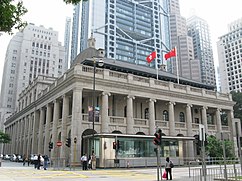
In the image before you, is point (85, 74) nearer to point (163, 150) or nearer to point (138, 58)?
point (163, 150)

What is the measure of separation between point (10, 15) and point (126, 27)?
462 ft

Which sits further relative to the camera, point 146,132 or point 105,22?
point 105,22

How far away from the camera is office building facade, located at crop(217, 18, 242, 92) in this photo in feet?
429

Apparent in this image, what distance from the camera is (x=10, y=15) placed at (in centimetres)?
881

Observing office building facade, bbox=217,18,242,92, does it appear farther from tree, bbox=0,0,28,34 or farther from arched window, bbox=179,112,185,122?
tree, bbox=0,0,28,34

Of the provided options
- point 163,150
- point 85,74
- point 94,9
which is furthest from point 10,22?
point 94,9

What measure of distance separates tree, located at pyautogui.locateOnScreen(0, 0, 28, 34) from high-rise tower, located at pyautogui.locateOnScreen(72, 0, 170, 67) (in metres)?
121

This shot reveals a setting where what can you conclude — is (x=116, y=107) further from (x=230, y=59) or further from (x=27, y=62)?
(x=230, y=59)

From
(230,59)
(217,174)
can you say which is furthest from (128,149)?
(230,59)

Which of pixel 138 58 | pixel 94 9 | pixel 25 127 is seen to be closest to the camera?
pixel 25 127

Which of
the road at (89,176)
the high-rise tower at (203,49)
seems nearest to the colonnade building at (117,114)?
the road at (89,176)

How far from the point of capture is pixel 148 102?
40406mm

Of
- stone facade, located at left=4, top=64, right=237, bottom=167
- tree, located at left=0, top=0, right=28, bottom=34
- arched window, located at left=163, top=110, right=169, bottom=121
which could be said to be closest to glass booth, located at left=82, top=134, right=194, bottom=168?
stone facade, located at left=4, top=64, right=237, bottom=167

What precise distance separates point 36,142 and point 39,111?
18.8 feet
